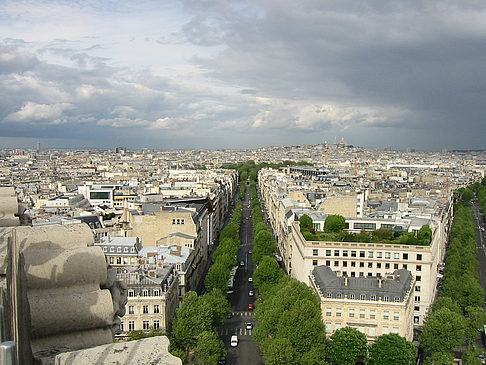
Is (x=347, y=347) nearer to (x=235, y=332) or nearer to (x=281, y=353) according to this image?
(x=281, y=353)

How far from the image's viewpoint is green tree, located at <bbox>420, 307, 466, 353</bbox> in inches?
1523

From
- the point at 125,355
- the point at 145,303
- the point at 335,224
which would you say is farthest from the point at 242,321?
the point at 125,355

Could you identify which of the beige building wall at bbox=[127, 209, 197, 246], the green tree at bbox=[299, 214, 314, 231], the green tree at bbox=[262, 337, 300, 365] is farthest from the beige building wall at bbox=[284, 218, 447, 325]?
the beige building wall at bbox=[127, 209, 197, 246]

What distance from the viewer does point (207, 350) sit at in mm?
35281

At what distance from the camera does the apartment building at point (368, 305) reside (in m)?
37.6

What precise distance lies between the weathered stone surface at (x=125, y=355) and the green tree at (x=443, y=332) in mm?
37021

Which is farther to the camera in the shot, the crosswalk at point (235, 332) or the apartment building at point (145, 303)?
the crosswalk at point (235, 332)

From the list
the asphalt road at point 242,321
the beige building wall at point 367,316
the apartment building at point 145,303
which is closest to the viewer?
the beige building wall at point 367,316

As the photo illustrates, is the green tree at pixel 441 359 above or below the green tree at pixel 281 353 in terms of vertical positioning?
below

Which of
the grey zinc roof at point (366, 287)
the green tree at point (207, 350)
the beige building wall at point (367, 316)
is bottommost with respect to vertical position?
the green tree at point (207, 350)

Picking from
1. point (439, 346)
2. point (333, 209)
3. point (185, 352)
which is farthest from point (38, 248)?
point (333, 209)

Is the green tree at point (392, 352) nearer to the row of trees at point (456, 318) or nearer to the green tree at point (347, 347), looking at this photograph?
the green tree at point (347, 347)

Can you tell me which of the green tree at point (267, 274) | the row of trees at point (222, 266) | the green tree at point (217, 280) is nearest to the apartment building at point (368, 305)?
the green tree at point (267, 274)

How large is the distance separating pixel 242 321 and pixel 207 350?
13959 mm
